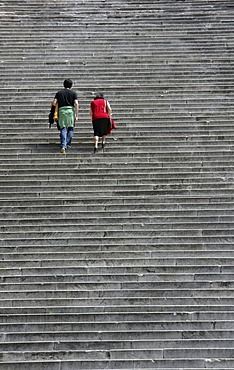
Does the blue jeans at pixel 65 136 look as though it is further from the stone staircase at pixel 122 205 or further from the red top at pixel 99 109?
the red top at pixel 99 109

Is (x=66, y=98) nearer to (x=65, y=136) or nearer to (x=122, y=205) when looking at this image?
(x=65, y=136)

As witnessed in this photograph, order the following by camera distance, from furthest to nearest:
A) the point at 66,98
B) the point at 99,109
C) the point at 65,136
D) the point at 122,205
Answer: the point at 66,98 < the point at 99,109 < the point at 65,136 < the point at 122,205

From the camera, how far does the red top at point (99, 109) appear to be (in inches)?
515

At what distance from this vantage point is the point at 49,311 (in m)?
9.75

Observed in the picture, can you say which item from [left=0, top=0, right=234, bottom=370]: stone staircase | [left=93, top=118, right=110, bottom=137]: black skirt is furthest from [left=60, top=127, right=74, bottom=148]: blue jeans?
[left=93, top=118, right=110, bottom=137]: black skirt

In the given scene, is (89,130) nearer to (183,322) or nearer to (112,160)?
(112,160)

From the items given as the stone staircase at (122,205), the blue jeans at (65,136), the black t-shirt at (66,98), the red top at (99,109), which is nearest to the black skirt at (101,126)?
the red top at (99,109)

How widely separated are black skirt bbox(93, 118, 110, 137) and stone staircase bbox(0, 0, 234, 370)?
11.5 inches

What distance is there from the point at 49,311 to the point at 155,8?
11157 millimetres

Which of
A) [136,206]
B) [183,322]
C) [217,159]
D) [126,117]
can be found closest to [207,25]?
[126,117]

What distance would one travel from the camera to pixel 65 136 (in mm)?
13039

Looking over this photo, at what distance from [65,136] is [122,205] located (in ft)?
6.36

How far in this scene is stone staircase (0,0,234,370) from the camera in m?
9.38

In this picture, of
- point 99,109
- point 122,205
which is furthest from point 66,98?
point 122,205
